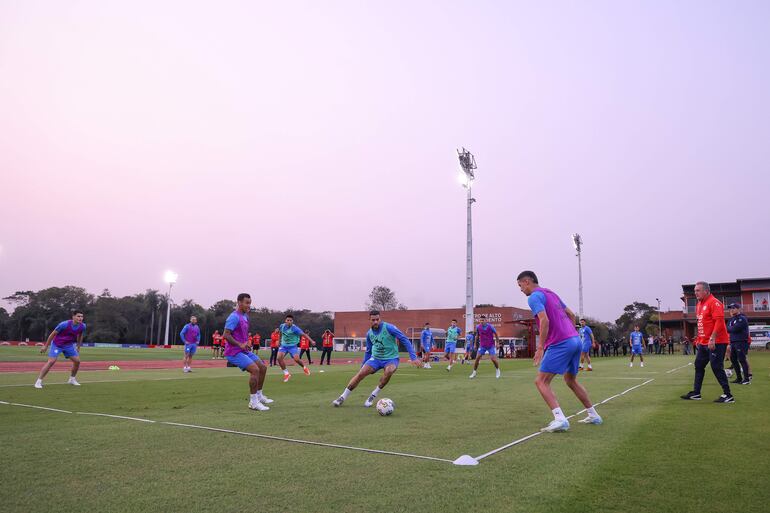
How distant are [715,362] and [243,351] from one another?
9487 mm

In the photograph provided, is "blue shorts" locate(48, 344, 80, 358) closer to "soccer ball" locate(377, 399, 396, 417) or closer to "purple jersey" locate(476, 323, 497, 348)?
"soccer ball" locate(377, 399, 396, 417)

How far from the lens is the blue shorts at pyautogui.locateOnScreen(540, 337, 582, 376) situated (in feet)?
24.1

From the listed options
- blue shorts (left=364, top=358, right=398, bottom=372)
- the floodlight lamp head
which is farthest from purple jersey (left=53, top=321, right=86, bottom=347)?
the floodlight lamp head

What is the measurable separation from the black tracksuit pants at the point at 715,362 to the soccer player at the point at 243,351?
8976 millimetres

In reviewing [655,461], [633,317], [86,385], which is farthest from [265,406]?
[633,317]

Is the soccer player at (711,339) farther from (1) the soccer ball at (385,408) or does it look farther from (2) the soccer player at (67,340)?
(2) the soccer player at (67,340)

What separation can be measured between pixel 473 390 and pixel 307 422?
679cm

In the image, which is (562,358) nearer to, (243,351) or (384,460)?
(384,460)

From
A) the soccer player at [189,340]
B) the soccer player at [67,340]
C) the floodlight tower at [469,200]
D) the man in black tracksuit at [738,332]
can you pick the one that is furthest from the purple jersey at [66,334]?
the floodlight tower at [469,200]

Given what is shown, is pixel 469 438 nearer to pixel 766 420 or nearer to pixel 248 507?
pixel 248 507

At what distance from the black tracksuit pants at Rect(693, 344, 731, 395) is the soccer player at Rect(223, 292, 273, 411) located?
898cm

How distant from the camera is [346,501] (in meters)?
4.00

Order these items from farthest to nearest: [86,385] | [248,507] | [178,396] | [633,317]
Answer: [633,317]
[86,385]
[178,396]
[248,507]

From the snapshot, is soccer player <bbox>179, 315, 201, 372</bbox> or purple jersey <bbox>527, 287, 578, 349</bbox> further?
soccer player <bbox>179, 315, 201, 372</bbox>
